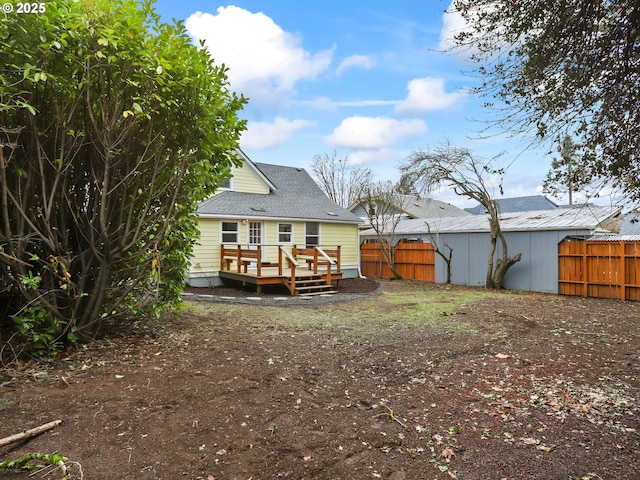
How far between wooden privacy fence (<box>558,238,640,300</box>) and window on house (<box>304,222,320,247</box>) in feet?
28.0

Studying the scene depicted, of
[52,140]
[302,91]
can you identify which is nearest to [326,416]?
[52,140]

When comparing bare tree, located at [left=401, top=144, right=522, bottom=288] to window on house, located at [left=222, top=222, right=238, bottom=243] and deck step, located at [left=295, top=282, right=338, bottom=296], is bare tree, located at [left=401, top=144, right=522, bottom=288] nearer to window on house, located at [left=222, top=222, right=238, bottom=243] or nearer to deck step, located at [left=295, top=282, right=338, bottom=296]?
deck step, located at [left=295, top=282, right=338, bottom=296]

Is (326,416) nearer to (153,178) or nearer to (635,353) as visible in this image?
(153,178)

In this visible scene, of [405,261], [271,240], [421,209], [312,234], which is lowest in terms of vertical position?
[405,261]

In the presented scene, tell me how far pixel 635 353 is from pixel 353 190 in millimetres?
26482

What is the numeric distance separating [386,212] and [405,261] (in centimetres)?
314

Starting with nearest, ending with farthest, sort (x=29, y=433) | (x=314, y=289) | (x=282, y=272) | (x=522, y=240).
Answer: (x=29, y=433) → (x=314, y=289) → (x=282, y=272) → (x=522, y=240)

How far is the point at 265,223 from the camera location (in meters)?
14.5

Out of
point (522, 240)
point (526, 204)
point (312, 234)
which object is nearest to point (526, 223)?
→ point (522, 240)

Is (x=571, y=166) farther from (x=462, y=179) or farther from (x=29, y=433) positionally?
(x=462, y=179)

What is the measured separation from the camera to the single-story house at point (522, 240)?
12.3 meters

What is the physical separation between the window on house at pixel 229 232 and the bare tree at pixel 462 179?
248 inches

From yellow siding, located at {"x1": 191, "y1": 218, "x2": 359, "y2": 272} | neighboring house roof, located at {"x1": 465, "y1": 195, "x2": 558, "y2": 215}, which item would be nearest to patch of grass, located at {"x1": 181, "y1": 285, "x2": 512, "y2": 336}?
yellow siding, located at {"x1": 191, "y1": 218, "x2": 359, "y2": 272}

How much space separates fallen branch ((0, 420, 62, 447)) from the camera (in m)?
2.78
